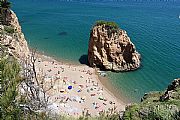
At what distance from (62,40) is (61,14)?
3220 cm

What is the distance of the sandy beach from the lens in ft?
104

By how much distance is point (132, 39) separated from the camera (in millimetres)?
61188

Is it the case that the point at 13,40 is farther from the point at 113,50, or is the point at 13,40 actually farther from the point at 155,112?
the point at 155,112

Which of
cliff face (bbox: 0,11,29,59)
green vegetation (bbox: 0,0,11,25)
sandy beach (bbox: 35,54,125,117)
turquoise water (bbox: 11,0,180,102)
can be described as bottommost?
sandy beach (bbox: 35,54,125,117)

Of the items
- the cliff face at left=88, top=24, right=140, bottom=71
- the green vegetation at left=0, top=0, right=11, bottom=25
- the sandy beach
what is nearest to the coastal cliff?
the sandy beach

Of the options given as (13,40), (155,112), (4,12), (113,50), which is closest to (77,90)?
(13,40)

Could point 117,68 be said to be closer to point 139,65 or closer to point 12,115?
point 139,65

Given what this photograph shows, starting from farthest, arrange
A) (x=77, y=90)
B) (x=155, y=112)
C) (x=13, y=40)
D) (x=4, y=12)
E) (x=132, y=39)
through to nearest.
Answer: (x=132, y=39), (x=4, y=12), (x=77, y=90), (x=13, y=40), (x=155, y=112)

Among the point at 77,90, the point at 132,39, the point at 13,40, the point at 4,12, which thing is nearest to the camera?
the point at 13,40

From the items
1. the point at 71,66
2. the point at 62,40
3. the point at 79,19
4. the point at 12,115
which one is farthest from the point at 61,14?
the point at 12,115

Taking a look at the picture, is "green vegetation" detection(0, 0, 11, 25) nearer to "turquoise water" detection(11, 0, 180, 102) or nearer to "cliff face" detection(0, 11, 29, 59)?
"cliff face" detection(0, 11, 29, 59)

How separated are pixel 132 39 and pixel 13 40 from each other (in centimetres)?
3324

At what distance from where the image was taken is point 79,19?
3187 inches

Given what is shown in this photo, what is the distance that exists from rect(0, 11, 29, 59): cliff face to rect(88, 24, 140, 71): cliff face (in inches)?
425
